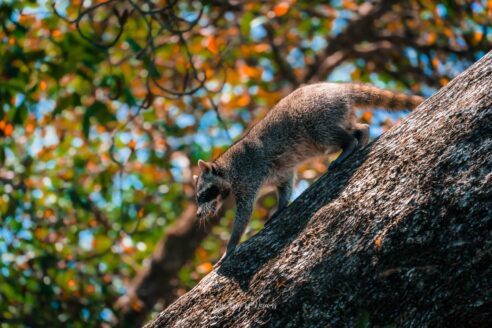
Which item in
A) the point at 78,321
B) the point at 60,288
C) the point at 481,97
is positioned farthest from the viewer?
the point at 60,288

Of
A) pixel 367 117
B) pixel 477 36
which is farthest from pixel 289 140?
pixel 477 36

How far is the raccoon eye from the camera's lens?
6.48 meters

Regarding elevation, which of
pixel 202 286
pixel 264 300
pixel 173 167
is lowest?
pixel 264 300

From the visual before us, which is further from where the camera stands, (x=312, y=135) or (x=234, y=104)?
(x=234, y=104)

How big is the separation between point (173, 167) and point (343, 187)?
5044mm

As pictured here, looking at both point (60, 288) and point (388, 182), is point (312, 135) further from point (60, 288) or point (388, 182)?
point (60, 288)

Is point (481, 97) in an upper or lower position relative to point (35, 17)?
lower

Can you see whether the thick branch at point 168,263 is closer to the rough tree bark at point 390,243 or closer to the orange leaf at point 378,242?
the rough tree bark at point 390,243

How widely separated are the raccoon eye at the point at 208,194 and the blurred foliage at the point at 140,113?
1.06 metres

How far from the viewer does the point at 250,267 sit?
3.91m

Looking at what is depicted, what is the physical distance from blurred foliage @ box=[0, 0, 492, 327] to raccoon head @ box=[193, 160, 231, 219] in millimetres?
1030

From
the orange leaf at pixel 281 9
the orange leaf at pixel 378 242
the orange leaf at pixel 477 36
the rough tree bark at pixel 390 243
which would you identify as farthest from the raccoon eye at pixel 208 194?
the orange leaf at pixel 477 36

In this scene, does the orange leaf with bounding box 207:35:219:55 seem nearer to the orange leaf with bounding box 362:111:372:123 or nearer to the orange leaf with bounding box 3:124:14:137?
the orange leaf with bounding box 362:111:372:123

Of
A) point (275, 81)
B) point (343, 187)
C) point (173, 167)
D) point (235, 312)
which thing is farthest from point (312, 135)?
point (275, 81)
